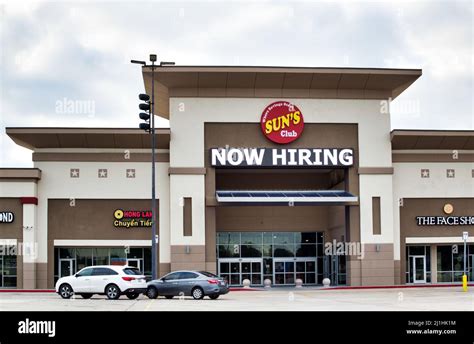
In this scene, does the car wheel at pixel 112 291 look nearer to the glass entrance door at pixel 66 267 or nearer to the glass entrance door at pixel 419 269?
the glass entrance door at pixel 66 267

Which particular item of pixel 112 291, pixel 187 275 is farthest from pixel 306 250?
pixel 112 291

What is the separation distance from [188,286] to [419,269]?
72.1 feet

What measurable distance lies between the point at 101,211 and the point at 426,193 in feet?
70.4

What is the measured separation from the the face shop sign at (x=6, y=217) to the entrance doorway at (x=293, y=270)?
18.1 metres

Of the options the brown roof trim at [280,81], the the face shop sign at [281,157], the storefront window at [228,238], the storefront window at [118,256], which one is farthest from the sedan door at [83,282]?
the storefront window at [228,238]

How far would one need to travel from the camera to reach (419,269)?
4891 centimetres

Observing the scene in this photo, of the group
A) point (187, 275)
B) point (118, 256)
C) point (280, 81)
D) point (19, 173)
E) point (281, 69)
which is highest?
point (281, 69)

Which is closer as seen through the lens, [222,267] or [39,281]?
[39,281]

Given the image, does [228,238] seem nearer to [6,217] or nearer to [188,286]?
[6,217]

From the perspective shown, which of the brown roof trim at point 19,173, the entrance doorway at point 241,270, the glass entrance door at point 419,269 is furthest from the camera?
the entrance doorway at point 241,270

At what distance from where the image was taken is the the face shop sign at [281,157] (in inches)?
1791
